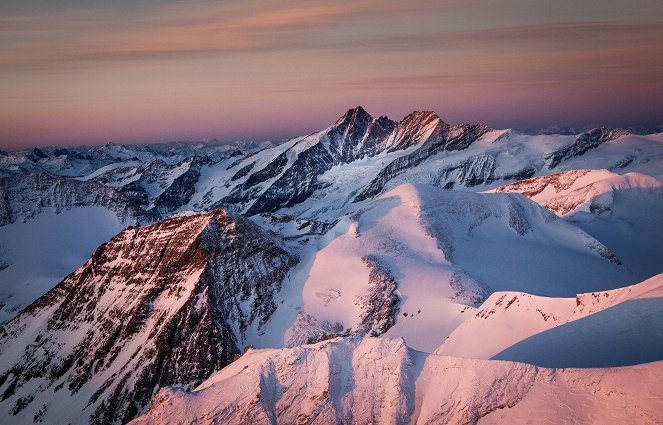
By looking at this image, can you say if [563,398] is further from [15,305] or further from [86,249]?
[86,249]

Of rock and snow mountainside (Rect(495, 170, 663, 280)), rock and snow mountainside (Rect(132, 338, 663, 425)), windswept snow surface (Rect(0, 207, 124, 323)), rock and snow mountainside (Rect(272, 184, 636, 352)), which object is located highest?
rock and snow mountainside (Rect(132, 338, 663, 425))

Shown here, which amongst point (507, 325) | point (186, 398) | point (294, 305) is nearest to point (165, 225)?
point (294, 305)

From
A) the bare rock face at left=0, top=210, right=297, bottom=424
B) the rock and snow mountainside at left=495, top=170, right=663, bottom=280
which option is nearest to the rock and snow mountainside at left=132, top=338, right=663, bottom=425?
the bare rock face at left=0, top=210, right=297, bottom=424

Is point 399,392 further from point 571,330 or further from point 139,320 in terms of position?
point 139,320

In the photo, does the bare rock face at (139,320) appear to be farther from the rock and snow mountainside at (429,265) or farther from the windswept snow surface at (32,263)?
the windswept snow surface at (32,263)

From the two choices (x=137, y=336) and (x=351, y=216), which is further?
(x=351, y=216)

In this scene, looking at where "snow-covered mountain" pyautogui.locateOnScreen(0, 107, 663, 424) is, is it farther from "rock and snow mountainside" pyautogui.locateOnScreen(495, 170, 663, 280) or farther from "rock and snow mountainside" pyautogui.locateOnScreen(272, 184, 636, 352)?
"rock and snow mountainside" pyautogui.locateOnScreen(495, 170, 663, 280)
